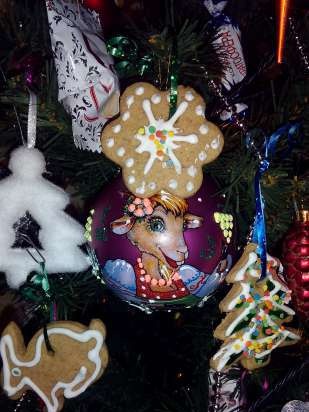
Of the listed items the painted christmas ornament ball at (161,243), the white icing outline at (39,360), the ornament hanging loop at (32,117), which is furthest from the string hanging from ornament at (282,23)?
the white icing outline at (39,360)

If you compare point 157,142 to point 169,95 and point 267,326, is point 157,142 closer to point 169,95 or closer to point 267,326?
point 169,95

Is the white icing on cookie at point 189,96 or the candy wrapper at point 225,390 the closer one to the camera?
the white icing on cookie at point 189,96

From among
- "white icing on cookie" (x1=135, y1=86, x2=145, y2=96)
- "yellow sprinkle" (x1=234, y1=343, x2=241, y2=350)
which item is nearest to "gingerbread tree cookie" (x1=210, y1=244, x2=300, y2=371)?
"yellow sprinkle" (x1=234, y1=343, x2=241, y2=350)

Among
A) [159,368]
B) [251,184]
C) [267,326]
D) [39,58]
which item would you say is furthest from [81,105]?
[159,368]

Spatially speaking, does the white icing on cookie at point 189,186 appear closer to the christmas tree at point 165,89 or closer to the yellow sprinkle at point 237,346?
the christmas tree at point 165,89

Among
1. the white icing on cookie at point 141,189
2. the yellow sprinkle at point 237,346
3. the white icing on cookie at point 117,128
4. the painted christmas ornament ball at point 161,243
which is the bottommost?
the yellow sprinkle at point 237,346

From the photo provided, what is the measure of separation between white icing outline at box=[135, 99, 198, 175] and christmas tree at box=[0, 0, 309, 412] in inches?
1.8

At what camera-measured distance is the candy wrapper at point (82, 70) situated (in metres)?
0.50

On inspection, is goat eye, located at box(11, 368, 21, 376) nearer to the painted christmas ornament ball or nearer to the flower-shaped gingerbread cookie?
the painted christmas ornament ball

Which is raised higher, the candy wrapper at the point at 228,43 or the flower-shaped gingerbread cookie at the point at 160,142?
the candy wrapper at the point at 228,43

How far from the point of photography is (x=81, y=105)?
54cm

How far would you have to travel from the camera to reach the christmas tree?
55cm

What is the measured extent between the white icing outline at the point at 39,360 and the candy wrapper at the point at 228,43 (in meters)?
0.34

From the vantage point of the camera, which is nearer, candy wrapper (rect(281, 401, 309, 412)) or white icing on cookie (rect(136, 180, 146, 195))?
white icing on cookie (rect(136, 180, 146, 195))
